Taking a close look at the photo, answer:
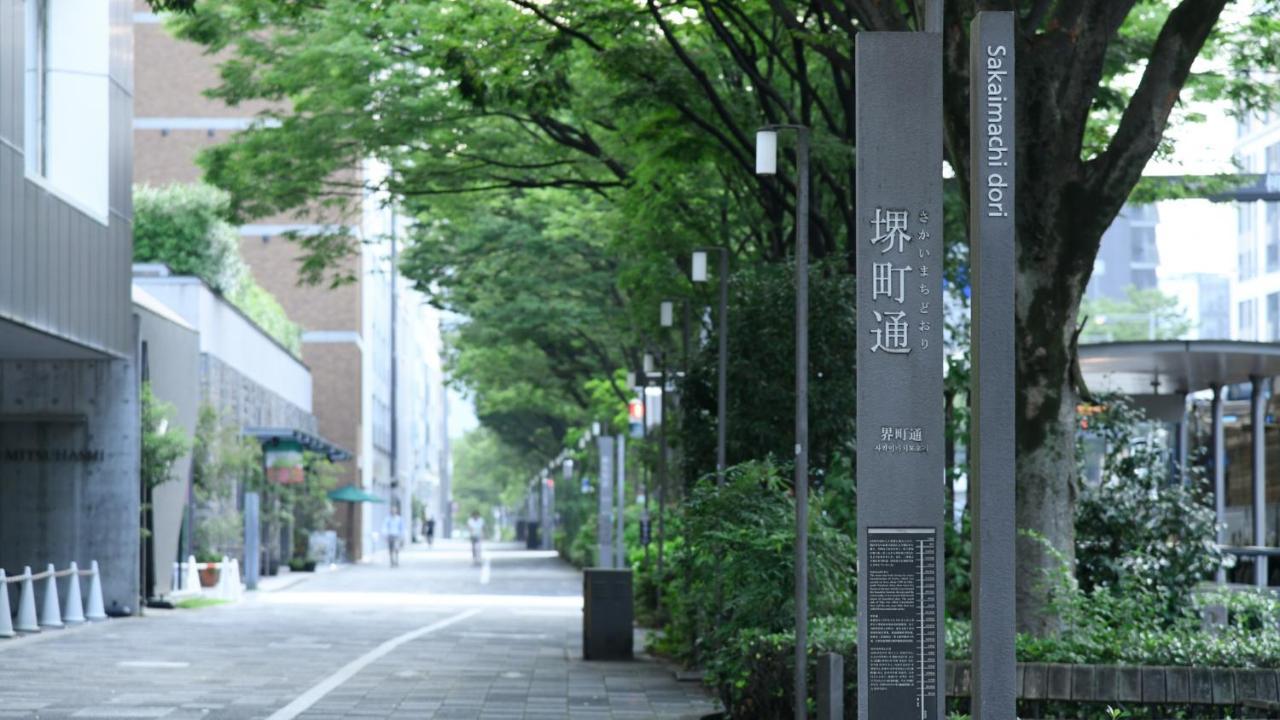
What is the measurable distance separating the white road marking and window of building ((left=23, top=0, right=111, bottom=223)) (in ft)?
24.5

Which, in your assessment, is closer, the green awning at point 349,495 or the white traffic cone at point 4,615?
the white traffic cone at point 4,615

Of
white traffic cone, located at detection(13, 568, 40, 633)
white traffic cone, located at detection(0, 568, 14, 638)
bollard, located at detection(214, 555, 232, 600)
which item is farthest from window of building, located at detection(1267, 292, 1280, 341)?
white traffic cone, located at detection(0, 568, 14, 638)

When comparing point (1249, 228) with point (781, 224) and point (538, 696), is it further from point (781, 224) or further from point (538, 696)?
point (538, 696)

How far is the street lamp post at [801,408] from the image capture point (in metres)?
13.4

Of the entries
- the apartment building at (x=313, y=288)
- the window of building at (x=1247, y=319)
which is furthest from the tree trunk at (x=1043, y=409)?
the window of building at (x=1247, y=319)

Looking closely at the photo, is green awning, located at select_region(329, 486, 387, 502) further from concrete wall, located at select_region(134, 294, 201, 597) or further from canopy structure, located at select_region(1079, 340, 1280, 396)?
canopy structure, located at select_region(1079, 340, 1280, 396)

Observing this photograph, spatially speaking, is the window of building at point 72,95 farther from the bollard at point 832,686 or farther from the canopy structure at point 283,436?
the canopy structure at point 283,436

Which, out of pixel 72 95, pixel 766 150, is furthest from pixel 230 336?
pixel 766 150

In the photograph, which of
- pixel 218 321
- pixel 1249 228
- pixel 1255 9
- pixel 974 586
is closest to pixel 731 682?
pixel 974 586

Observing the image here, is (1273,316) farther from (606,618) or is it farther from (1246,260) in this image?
(606,618)

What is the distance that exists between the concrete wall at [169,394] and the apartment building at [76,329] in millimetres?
3304

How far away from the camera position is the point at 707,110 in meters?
22.5

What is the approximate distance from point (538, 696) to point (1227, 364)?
9933 mm

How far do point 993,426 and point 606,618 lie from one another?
16.1 metres
